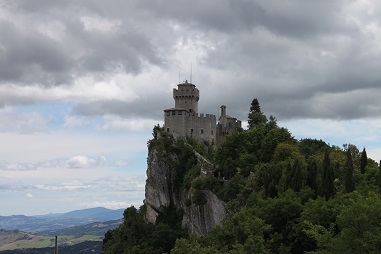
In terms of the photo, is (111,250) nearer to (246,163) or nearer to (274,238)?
(246,163)

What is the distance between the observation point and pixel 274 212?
171 feet

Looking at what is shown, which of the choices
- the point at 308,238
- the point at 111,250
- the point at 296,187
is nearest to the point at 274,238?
the point at 308,238

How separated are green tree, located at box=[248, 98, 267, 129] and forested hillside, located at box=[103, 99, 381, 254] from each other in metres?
0.22

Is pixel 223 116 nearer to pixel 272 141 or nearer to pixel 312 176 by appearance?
pixel 272 141

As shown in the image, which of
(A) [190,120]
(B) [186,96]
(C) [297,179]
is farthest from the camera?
(B) [186,96]

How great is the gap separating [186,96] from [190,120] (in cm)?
579

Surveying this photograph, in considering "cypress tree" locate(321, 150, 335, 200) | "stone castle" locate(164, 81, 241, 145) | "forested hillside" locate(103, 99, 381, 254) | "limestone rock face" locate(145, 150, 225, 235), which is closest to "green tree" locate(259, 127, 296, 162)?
"forested hillside" locate(103, 99, 381, 254)

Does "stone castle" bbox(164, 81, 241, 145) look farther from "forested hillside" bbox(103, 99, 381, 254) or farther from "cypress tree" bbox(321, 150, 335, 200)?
"cypress tree" bbox(321, 150, 335, 200)

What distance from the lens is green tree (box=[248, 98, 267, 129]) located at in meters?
114

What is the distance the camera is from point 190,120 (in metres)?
106

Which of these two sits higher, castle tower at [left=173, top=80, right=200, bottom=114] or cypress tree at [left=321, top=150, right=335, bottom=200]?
castle tower at [left=173, top=80, right=200, bottom=114]

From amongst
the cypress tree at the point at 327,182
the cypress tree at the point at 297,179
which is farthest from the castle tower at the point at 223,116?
the cypress tree at the point at 327,182

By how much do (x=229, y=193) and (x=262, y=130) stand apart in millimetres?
16704

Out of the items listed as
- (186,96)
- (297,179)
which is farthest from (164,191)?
(297,179)
